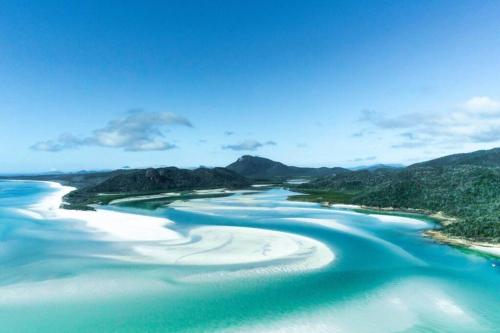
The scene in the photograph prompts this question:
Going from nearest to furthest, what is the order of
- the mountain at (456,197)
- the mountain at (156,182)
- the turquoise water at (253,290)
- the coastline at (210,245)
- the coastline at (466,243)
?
the turquoise water at (253,290)
the coastline at (210,245)
the coastline at (466,243)
the mountain at (456,197)
the mountain at (156,182)

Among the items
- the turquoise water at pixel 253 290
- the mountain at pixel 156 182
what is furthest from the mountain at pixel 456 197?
the mountain at pixel 156 182

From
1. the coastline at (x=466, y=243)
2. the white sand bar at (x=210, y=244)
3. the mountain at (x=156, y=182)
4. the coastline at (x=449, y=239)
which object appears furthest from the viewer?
the mountain at (x=156, y=182)

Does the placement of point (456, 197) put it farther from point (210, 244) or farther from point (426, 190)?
point (210, 244)

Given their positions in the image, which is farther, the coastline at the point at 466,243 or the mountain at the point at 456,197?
the mountain at the point at 456,197

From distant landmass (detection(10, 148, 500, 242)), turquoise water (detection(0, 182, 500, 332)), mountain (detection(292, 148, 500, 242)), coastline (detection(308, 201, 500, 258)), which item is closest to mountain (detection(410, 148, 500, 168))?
distant landmass (detection(10, 148, 500, 242))

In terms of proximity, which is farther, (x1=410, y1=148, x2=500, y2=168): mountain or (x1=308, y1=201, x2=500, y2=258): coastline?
(x1=410, y1=148, x2=500, y2=168): mountain

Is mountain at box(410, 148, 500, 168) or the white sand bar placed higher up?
mountain at box(410, 148, 500, 168)

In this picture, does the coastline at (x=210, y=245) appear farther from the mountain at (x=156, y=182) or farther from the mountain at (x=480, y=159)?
the mountain at (x=480, y=159)

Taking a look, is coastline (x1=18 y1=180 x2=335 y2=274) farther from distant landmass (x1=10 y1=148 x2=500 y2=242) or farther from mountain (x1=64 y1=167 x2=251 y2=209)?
mountain (x1=64 y1=167 x2=251 y2=209)

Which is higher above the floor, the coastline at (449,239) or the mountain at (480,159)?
the mountain at (480,159)

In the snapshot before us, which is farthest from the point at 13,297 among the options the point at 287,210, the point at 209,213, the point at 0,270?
the point at 287,210
